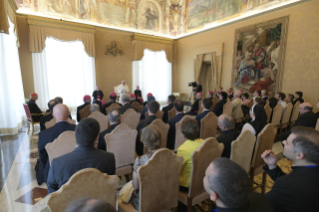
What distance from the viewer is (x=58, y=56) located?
299 inches

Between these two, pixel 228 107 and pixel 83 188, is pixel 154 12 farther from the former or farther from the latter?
pixel 83 188

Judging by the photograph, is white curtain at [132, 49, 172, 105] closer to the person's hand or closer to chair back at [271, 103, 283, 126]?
chair back at [271, 103, 283, 126]

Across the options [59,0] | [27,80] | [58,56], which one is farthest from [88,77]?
[59,0]

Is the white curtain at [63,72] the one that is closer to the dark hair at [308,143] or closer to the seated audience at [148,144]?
the seated audience at [148,144]

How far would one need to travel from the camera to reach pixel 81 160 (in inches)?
53.4

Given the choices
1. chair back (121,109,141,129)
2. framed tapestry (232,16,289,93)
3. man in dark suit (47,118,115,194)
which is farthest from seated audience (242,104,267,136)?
framed tapestry (232,16,289,93)

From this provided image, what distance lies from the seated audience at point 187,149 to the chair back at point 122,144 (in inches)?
31.5

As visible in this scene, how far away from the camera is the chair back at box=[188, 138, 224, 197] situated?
164cm

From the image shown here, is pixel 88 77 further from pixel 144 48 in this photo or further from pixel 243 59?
pixel 243 59

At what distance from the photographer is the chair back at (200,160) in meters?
1.64

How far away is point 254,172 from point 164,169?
1591 mm

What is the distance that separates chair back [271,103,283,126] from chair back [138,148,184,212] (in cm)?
391

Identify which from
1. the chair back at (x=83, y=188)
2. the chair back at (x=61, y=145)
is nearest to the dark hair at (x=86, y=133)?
the chair back at (x=83, y=188)

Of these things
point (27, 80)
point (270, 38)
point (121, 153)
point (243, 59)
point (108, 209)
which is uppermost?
point (270, 38)
